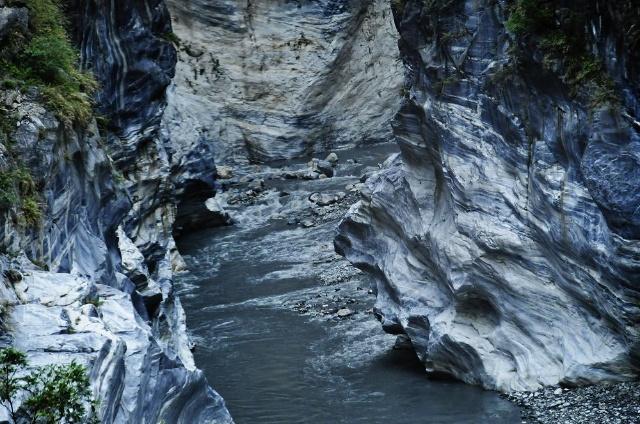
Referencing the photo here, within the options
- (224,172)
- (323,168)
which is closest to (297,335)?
(323,168)

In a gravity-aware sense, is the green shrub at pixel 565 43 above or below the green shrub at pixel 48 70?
above

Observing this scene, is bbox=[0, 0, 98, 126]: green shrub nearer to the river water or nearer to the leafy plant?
the leafy plant

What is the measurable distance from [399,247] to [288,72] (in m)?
30.2

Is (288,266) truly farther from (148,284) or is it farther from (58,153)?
(58,153)

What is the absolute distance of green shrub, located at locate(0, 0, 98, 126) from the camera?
11508 mm

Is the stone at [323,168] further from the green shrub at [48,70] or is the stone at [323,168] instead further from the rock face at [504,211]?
the green shrub at [48,70]

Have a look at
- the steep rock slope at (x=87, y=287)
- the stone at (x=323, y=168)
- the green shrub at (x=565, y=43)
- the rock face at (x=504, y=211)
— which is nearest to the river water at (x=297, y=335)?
the rock face at (x=504, y=211)

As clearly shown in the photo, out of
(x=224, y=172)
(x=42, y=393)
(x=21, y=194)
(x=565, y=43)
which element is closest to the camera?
(x=42, y=393)

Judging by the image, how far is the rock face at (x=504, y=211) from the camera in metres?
12.2

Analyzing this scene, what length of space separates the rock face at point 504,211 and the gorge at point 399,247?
38 mm

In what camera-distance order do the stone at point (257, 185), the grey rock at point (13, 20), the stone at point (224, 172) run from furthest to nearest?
the stone at point (224, 172) → the stone at point (257, 185) → the grey rock at point (13, 20)

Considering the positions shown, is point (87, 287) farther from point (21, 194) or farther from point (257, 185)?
point (257, 185)

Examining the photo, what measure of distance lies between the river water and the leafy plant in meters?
8.35

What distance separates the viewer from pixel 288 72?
46.5 metres
